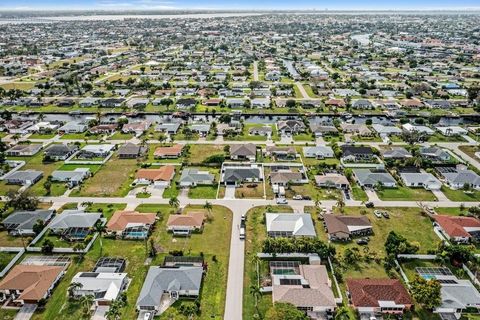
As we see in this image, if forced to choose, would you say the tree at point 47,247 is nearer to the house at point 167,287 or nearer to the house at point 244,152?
the house at point 167,287

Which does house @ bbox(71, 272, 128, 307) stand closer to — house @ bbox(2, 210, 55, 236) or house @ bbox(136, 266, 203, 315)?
house @ bbox(136, 266, 203, 315)

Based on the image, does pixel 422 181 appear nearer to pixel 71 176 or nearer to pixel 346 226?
pixel 346 226

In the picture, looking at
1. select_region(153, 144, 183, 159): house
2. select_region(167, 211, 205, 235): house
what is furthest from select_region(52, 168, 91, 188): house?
select_region(167, 211, 205, 235): house

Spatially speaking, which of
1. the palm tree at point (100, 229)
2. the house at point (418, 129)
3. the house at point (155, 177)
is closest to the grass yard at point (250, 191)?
the house at point (155, 177)

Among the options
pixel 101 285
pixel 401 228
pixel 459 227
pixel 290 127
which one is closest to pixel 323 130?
pixel 290 127

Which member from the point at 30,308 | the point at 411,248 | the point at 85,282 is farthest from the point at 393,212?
the point at 30,308

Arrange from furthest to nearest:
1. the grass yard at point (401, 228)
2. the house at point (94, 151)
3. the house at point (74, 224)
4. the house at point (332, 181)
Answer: the house at point (94, 151), the house at point (332, 181), the house at point (74, 224), the grass yard at point (401, 228)
